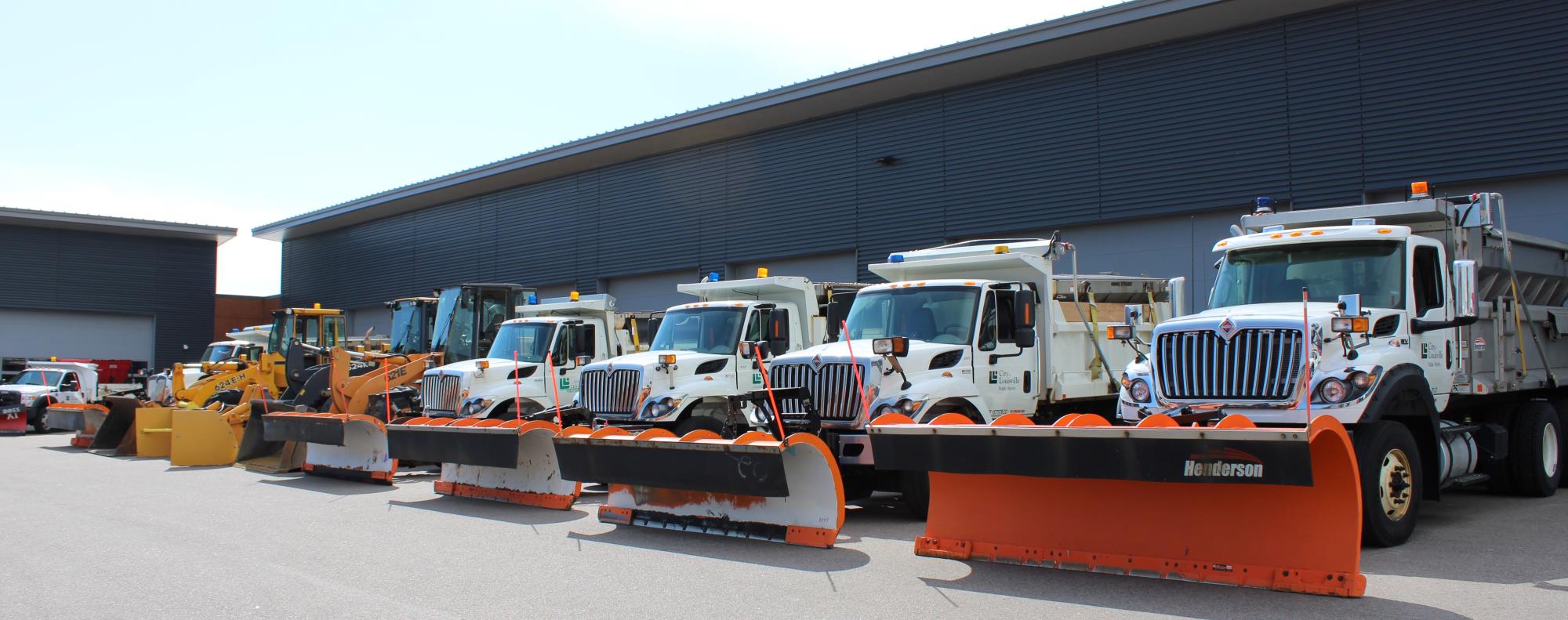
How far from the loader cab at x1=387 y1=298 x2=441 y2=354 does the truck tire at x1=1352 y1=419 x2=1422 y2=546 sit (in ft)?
54.0

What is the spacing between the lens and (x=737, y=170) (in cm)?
2648

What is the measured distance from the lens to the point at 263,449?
664 inches

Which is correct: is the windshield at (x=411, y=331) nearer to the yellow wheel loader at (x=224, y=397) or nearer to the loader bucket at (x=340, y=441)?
the yellow wheel loader at (x=224, y=397)

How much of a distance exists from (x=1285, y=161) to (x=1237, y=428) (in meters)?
12.2

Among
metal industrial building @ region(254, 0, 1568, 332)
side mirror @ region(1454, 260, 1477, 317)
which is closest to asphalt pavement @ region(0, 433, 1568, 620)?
side mirror @ region(1454, 260, 1477, 317)

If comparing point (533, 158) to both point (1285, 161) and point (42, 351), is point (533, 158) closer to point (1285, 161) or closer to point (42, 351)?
point (1285, 161)

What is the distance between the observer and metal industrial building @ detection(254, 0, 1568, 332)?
50.7 feet

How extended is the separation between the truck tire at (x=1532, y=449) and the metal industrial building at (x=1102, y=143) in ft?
17.0

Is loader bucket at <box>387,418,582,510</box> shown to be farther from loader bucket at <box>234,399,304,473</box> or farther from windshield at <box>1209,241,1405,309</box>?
windshield at <box>1209,241,1405,309</box>

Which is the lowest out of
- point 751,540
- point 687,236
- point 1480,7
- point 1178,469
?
point 751,540

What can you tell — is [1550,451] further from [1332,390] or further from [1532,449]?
[1332,390]

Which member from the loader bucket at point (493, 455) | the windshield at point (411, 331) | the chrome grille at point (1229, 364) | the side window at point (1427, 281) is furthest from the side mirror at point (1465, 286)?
the windshield at point (411, 331)

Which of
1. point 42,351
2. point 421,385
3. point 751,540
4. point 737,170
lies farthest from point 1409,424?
point 42,351

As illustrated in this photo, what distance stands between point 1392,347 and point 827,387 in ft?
15.9
